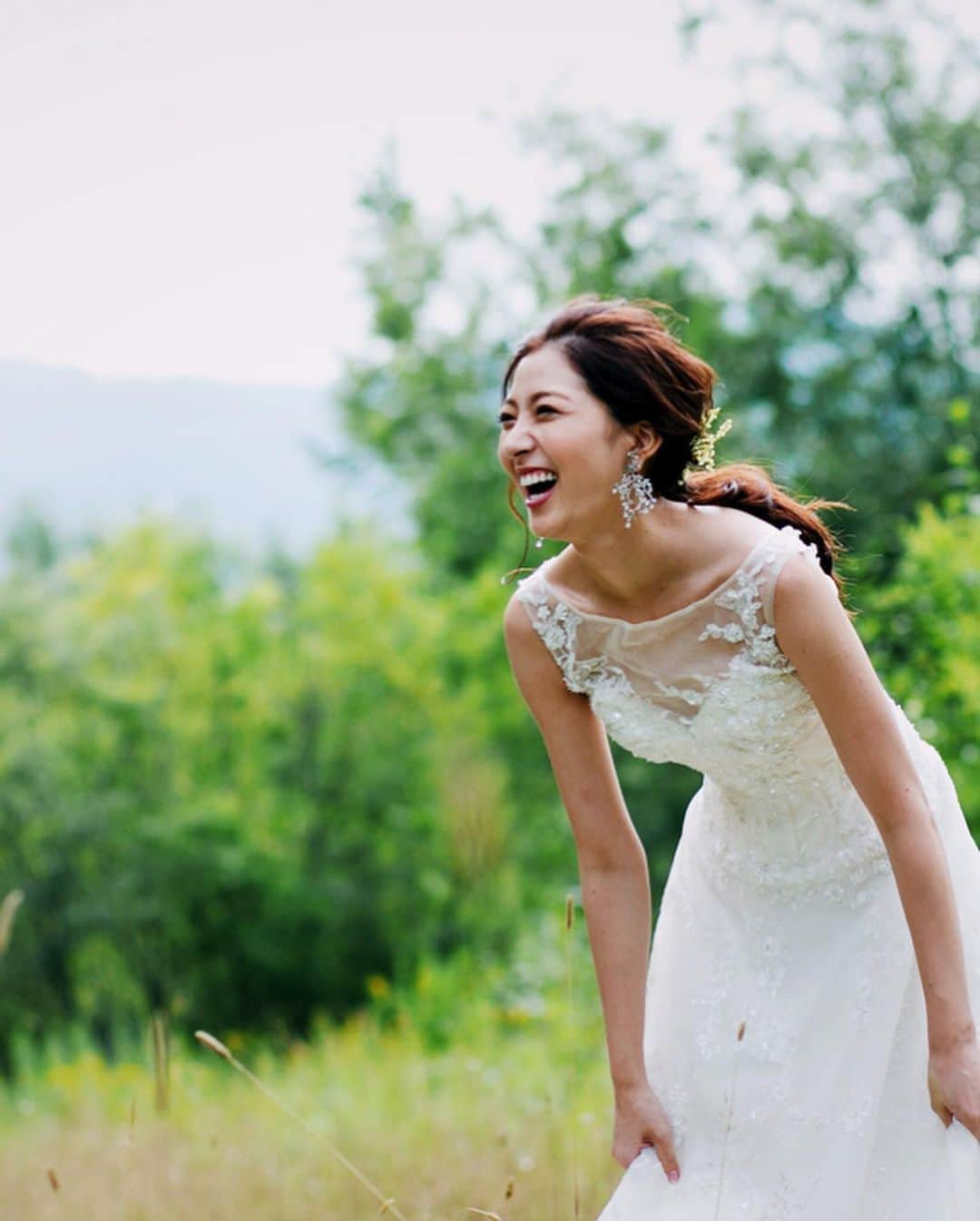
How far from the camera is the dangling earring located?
8.41 ft

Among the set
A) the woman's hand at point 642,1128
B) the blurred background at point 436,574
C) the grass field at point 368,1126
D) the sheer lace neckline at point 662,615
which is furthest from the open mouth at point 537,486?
the blurred background at point 436,574

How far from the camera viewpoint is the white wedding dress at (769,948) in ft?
7.91

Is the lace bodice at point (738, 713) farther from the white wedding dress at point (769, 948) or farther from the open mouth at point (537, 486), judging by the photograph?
the open mouth at point (537, 486)

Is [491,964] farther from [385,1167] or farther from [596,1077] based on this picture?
[385,1167]

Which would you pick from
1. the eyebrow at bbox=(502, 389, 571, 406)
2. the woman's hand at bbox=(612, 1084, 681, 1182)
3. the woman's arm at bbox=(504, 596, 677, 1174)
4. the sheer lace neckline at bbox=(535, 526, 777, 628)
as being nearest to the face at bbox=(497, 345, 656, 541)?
the eyebrow at bbox=(502, 389, 571, 406)

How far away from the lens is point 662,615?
2672 millimetres

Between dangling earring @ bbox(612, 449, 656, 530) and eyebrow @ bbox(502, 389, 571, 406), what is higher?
eyebrow @ bbox(502, 389, 571, 406)

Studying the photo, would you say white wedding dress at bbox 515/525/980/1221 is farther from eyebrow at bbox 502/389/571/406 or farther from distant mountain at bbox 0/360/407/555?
distant mountain at bbox 0/360/407/555

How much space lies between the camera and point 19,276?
70.1 m

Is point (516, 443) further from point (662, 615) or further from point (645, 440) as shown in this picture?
point (662, 615)

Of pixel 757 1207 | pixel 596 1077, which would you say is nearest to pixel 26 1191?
pixel 596 1077

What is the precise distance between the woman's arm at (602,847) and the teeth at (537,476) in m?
0.36

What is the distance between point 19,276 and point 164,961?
180 feet

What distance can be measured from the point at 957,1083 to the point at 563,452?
116cm
